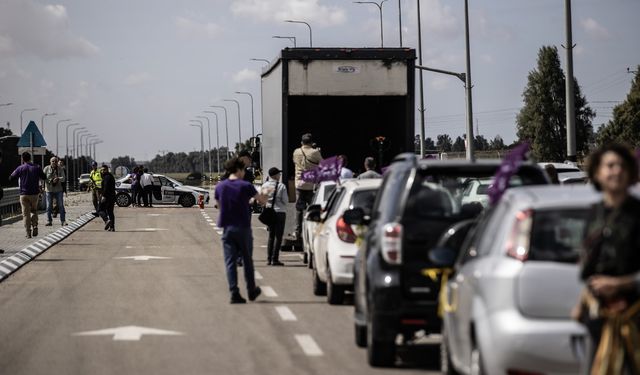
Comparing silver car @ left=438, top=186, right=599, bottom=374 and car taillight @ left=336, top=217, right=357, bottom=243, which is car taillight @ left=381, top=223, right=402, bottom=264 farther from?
car taillight @ left=336, top=217, right=357, bottom=243

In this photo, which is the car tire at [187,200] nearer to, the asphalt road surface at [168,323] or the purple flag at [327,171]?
the asphalt road surface at [168,323]

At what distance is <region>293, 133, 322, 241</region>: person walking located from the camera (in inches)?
935

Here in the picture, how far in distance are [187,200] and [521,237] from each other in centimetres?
5055

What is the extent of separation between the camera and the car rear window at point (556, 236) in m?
7.37

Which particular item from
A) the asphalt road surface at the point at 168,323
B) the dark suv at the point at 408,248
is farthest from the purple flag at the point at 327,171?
the dark suv at the point at 408,248

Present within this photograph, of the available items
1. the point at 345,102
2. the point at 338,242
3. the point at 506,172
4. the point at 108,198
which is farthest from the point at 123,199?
the point at 506,172

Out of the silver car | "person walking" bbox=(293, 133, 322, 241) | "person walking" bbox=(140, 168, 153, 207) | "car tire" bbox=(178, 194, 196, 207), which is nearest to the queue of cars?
the silver car

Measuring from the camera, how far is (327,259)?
52.0 feet

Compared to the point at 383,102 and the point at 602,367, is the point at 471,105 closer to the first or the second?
the point at 383,102

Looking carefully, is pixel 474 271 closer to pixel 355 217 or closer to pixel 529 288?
pixel 529 288

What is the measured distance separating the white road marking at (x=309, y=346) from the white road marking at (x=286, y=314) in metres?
1.50

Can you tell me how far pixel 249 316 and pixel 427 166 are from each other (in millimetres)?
4432

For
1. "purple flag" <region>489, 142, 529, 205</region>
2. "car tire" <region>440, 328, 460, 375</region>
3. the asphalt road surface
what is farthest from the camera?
the asphalt road surface

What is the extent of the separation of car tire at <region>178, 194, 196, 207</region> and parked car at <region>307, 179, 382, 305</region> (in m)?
40.3
